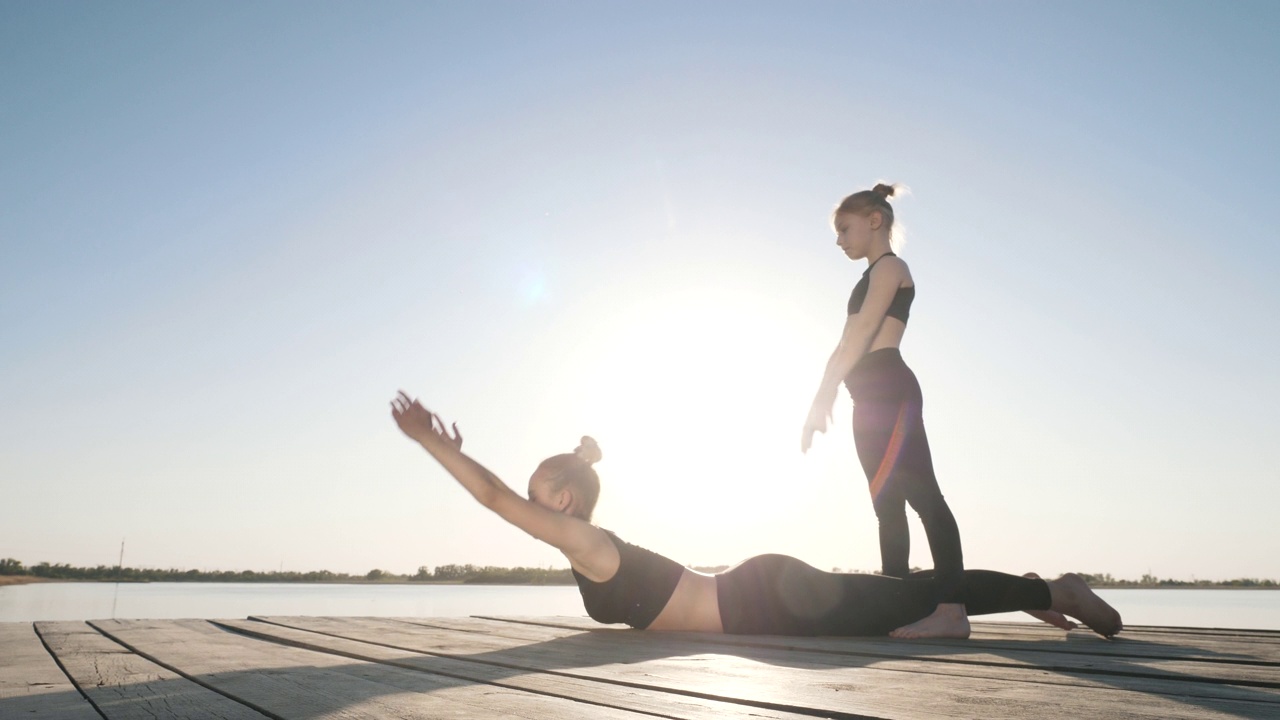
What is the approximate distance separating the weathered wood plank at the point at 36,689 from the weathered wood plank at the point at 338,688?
0.88 feet

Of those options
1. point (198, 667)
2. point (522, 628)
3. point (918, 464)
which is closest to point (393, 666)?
point (198, 667)

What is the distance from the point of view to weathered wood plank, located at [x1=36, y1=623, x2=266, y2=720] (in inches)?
→ 62.6

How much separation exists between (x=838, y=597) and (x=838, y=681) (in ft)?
4.35

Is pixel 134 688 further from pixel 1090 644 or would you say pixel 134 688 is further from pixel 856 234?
pixel 856 234

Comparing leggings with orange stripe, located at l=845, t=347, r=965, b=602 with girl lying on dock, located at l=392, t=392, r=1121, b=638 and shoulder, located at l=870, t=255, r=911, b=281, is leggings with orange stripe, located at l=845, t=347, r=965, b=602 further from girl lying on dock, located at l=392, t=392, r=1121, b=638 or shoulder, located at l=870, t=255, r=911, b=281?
shoulder, located at l=870, t=255, r=911, b=281

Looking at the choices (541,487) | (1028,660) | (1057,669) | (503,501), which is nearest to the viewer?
(1057,669)

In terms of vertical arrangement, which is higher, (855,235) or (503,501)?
(855,235)

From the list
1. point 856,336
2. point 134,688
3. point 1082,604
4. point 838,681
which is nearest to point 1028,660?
point 838,681

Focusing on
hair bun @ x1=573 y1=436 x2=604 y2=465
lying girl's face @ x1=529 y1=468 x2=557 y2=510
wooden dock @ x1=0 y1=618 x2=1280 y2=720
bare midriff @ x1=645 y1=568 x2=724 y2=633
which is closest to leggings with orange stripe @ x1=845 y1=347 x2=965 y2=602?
wooden dock @ x1=0 y1=618 x2=1280 y2=720

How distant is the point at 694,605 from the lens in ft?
11.5

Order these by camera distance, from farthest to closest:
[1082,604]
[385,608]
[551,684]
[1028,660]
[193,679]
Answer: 1. [385,608]
2. [1082,604]
3. [1028,660]
4. [193,679]
5. [551,684]

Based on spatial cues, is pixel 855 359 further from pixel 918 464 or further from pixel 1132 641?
pixel 1132 641

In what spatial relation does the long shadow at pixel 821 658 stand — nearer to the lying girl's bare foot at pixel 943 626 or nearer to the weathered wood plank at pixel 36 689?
the lying girl's bare foot at pixel 943 626

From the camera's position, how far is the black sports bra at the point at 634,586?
11.1 feet
